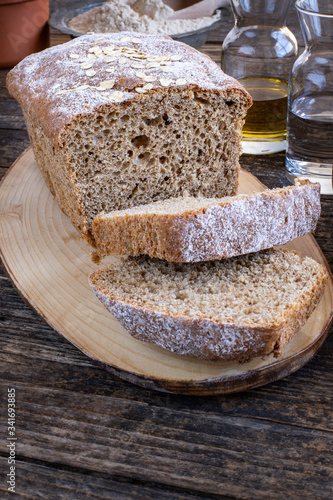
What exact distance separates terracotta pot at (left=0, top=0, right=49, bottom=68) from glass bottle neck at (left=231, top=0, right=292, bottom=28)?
174cm

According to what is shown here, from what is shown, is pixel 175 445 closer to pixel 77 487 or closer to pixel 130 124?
pixel 77 487

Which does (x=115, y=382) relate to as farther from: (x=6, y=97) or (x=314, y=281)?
(x=6, y=97)

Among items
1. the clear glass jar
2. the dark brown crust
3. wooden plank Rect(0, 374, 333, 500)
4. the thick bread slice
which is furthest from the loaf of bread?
wooden plank Rect(0, 374, 333, 500)

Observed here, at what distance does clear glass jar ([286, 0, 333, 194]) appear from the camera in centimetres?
260

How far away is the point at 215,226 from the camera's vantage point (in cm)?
191

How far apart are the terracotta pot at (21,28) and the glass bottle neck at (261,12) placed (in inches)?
68.4

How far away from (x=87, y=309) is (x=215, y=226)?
0.54 metres

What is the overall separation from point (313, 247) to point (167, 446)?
107 cm

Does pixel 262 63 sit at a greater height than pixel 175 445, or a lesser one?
greater

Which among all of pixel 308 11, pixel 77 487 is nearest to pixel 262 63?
pixel 308 11

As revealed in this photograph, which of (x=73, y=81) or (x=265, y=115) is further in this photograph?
(x=265, y=115)

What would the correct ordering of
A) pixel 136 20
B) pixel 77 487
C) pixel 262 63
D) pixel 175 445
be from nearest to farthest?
pixel 77 487 < pixel 175 445 < pixel 262 63 < pixel 136 20

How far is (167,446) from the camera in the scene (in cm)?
157

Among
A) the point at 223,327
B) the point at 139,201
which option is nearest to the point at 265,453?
the point at 223,327
